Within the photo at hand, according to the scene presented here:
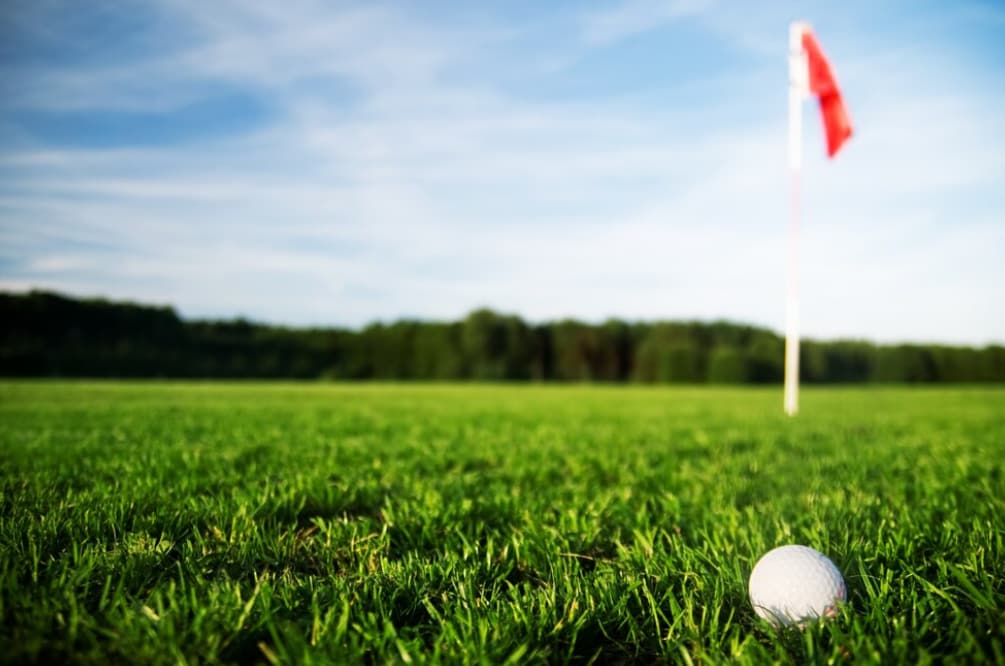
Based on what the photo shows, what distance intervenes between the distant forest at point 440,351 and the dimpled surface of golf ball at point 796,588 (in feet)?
170

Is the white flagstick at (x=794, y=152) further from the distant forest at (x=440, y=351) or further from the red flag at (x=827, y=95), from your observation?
the distant forest at (x=440, y=351)

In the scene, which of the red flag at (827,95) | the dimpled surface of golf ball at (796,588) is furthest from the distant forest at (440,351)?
the dimpled surface of golf ball at (796,588)

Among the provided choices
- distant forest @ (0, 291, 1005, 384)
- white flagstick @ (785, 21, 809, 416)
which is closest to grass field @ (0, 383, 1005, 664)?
white flagstick @ (785, 21, 809, 416)

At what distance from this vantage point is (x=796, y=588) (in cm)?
193

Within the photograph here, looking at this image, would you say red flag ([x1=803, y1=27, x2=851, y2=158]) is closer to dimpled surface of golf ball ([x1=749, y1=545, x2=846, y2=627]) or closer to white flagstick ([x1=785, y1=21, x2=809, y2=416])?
white flagstick ([x1=785, y1=21, x2=809, y2=416])

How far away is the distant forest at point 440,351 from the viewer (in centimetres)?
4472

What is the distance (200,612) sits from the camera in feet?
5.43

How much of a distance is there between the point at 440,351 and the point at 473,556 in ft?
210

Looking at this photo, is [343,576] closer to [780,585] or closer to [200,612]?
[200,612]

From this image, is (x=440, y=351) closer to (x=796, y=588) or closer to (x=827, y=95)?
(x=827, y=95)

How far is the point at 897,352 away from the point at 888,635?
220ft

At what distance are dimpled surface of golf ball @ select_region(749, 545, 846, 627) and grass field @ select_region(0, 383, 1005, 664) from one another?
0.06 m

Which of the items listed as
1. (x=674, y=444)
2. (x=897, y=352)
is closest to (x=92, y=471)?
(x=674, y=444)

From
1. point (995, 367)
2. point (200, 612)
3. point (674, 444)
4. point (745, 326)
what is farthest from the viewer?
point (745, 326)
